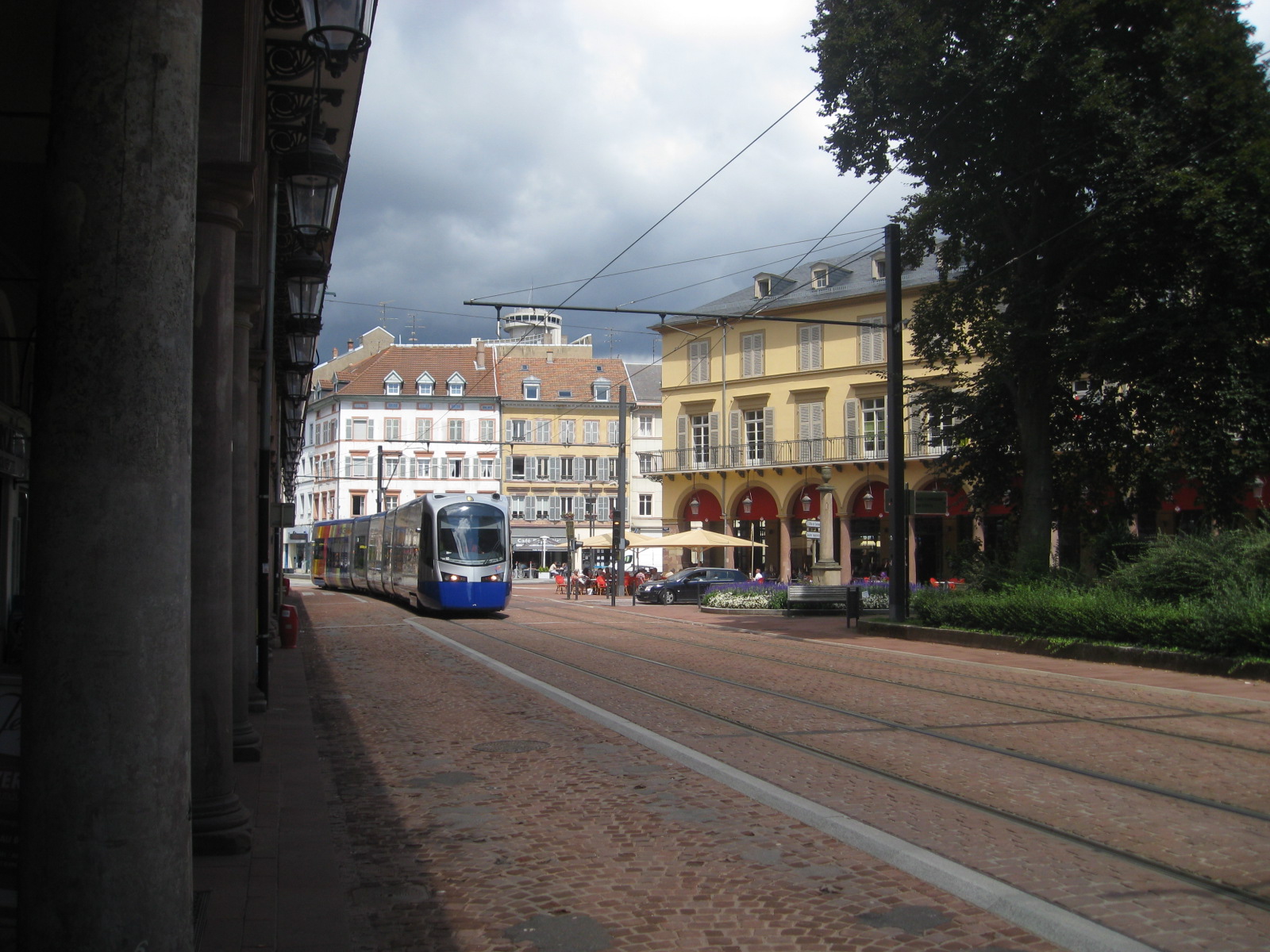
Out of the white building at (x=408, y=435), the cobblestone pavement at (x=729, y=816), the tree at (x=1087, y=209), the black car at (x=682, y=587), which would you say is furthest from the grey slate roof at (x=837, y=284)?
the cobblestone pavement at (x=729, y=816)

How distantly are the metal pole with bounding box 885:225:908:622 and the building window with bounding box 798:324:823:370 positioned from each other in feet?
86.4

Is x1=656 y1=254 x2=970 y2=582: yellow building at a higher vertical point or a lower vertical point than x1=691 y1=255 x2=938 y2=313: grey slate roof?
lower

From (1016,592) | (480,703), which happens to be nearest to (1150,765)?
(480,703)

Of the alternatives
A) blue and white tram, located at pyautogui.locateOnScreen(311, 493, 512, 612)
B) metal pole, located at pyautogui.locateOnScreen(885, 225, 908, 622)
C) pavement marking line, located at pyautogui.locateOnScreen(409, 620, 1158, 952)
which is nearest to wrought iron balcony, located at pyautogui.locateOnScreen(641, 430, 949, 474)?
blue and white tram, located at pyautogui.locateOnScreen(311, 493, 512, 612)

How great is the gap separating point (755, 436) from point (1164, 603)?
113ft

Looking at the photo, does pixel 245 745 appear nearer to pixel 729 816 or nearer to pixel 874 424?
pixel 729 816

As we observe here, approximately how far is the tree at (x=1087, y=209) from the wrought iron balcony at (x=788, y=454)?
19.9 meters

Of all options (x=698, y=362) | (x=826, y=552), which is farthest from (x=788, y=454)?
(x=826, y=552)

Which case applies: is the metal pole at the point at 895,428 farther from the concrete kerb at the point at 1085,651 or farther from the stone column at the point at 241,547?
the stone column at the point at 241,547

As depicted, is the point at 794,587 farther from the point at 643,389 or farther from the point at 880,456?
the point at 643,389

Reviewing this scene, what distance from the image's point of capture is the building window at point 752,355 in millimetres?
51781

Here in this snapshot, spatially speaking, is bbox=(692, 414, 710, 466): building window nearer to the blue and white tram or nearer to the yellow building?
the yellow building

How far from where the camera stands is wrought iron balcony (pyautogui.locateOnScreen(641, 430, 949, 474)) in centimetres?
4753

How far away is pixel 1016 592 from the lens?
816 inches
